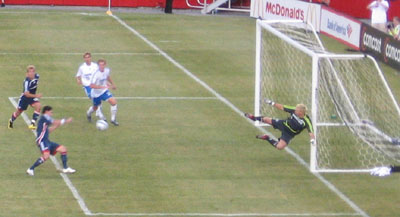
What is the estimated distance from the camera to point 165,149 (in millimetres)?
25125

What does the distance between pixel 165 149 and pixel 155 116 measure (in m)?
3.83

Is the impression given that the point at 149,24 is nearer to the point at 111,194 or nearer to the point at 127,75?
the point at 127,75

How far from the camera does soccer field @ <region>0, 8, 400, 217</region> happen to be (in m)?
20.7

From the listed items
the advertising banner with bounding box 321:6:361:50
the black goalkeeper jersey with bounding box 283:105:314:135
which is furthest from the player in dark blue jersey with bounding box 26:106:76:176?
the advertising banner with bounding box 321:6:361:50

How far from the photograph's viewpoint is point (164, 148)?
2522 cm

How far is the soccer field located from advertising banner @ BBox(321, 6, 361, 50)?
1640 mm

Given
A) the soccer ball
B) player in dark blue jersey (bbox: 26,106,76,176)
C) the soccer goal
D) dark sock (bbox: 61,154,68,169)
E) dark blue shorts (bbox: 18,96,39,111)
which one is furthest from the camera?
dark blue shorts (bbox: 18,96,39,111)

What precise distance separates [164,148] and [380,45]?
9.00 meters

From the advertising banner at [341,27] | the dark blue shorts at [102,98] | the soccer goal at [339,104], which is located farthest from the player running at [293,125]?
the advertising banner at [341,27]

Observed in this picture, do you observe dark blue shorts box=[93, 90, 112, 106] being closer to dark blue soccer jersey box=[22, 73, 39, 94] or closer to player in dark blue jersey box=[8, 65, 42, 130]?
player in dark blue jersey box=[8, 65, 42, 130]

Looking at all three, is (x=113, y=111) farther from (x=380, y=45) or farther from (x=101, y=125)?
(x=380, y=45)

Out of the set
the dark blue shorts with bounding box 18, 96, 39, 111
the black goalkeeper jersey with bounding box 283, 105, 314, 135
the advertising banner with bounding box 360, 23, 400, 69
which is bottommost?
the dark blue shorts with bounding box 18, 96, 39, 111

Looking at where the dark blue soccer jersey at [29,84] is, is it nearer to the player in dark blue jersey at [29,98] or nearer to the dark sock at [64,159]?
the player in dark blue jersey at [29,98]

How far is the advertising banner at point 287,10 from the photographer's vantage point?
38.2 metres
